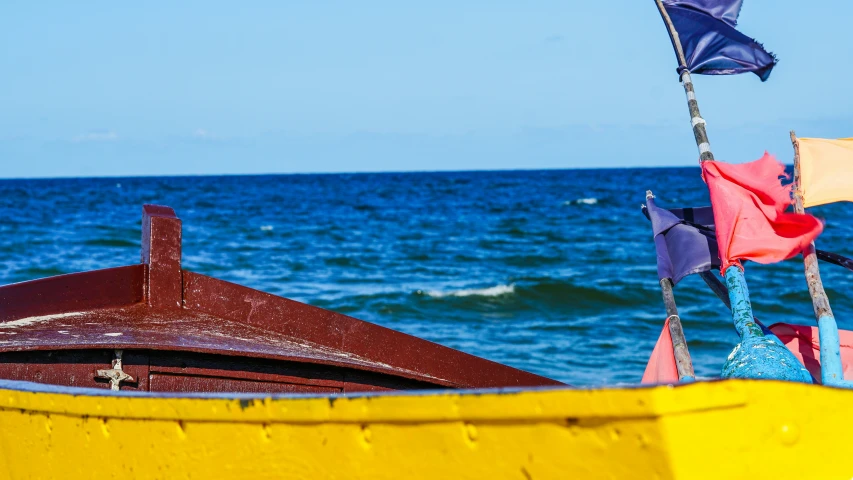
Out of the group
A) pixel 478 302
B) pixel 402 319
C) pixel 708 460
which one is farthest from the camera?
pixel 478 302

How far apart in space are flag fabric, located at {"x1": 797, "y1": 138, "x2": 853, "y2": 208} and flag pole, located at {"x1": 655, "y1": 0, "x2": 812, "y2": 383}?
371 millimetres

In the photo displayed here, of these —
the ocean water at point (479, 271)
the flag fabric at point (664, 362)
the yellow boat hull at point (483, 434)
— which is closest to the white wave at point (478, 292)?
the ocean water at point (479, 271)

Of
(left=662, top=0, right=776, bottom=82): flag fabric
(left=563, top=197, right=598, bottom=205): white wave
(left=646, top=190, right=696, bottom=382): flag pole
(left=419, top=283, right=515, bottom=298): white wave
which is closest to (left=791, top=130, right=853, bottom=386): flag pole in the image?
(left=646, top=190, right=696, bottom=382): flag pole

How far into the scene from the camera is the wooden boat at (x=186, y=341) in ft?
10.2

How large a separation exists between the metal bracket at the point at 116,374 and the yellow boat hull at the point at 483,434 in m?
0.92

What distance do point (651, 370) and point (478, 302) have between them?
8690 millimetres

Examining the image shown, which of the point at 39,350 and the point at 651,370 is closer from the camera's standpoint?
the point at 39,350

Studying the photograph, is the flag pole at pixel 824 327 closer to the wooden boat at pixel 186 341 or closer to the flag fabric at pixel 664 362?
the flag fabric at pixel 664 362

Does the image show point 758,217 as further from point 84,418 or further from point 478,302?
point 478,302

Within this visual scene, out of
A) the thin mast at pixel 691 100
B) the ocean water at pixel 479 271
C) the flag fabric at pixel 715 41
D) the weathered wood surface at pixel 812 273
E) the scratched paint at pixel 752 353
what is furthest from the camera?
the ocean water at pixel 479 271

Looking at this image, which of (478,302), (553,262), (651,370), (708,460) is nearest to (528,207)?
(553,262)

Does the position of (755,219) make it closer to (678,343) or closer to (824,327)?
(824,327)

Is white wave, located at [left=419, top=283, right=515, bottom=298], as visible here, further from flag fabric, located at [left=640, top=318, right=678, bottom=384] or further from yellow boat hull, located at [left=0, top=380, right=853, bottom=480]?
yellow boat hull, located at [left=0, top=380, right=853, bottom=480]

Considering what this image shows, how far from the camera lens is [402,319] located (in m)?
11.1
